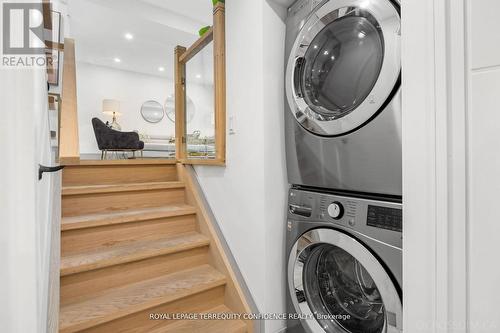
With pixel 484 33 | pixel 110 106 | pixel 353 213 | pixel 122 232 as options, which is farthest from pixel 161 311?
pixel 110 106

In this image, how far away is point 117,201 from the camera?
1.75 m

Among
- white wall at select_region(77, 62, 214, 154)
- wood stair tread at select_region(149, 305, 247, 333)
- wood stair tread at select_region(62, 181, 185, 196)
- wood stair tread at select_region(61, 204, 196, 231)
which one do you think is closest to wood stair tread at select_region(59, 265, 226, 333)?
wood stair tread at select_region(149, 305, 247, 333)

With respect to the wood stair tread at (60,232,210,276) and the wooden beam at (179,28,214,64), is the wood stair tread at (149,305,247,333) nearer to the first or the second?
the wood stair tread at (60,232,210,276)

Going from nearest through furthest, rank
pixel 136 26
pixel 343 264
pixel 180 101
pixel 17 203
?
1. pixel 17 203
2. pixel 343 264
3. pixel 180 101
4. pixel 136 26

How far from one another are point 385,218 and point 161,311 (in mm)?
1183

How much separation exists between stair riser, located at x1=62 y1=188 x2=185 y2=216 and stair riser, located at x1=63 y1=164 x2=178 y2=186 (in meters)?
0.25

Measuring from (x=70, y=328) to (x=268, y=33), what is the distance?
1607 millimetres

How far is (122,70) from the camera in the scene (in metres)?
6.02

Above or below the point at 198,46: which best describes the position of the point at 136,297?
below

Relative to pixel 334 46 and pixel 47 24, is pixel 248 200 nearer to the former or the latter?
pixel 334 46

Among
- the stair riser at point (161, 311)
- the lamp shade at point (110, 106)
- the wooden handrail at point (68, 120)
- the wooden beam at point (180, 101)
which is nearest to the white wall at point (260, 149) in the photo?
the stair riser at point (161, 311)

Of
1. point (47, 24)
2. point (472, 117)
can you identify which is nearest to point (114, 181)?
point (47, 24)

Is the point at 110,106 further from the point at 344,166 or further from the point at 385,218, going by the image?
the point at 385,218
